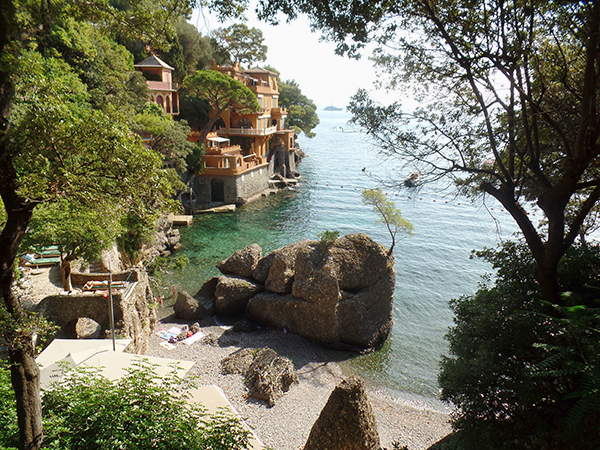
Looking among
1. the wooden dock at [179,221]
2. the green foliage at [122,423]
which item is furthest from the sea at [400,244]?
the green foliage at [122,423]

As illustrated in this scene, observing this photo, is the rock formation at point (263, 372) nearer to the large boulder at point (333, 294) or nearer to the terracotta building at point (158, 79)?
the large boulder at point (333, 294)

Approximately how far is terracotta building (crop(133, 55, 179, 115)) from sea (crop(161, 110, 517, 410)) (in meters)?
12.4

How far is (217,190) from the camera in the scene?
42.4m

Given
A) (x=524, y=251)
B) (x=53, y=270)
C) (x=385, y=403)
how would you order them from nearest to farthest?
(x=524, y=251) → (x=385, y=403) → (x=53, y=270)

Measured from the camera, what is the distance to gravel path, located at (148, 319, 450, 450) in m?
13.3

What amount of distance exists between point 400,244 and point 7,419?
31.2 m

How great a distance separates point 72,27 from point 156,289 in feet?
56.4

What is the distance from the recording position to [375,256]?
20391mm

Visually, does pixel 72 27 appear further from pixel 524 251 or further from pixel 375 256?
pixel 524 251

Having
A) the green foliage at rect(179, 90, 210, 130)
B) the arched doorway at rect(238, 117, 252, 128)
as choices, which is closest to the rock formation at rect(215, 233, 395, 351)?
the green foliage at rect(179, 90, 210, 130)

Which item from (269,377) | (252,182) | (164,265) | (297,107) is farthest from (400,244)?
(297,107)

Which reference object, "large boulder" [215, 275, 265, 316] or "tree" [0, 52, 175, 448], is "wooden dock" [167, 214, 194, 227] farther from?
"tree" [0, 52, 175, 448]

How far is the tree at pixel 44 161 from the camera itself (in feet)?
16.3

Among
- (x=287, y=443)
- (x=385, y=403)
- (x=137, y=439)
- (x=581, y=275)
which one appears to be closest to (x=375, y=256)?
(x=385, y=403)
